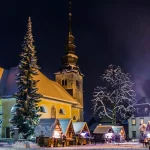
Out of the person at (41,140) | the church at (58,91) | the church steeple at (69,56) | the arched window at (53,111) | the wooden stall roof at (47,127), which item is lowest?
the person at (41,140)

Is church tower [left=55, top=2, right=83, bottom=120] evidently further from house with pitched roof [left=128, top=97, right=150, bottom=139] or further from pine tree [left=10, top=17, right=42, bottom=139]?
pine tree [left=10, top=17, right=42, bottom=139]

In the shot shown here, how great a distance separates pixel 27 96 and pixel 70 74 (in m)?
28.4

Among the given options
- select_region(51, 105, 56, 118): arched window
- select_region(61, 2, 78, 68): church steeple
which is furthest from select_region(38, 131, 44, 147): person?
select_region(61, 2, 78, 68): church steeple

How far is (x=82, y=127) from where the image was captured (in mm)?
46406

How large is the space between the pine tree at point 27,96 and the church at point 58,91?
4.43 meters

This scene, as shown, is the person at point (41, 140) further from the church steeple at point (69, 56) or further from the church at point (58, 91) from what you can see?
the church steeple at point (69, 56)

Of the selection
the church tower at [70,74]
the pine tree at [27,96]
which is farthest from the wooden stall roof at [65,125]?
the church tower at [70,74]

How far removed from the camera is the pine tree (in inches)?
1384

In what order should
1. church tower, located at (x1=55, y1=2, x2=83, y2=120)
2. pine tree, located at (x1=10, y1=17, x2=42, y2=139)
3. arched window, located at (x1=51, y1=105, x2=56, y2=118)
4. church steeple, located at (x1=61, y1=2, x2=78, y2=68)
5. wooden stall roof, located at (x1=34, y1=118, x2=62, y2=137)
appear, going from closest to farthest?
pine tree, located at (x1=10, y1=17, x2=42, y2=139)
wooden stall roof, located at (x1=34, y1=118, x2=62, y2=137)
arched window, located at (x1=51, y1=105, x2=56, y2=118)
church tower, located at (x1=55, y1=2, x2=83, y2=120)
church steeple, located at (x1=61, y1=2, x2=78, y2=68)

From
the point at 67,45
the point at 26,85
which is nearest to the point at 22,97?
the point at 26,85

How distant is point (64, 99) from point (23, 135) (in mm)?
18330

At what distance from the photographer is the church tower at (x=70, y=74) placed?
2504 inches

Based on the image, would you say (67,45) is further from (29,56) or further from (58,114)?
(29,56)

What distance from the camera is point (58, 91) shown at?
179 ft
